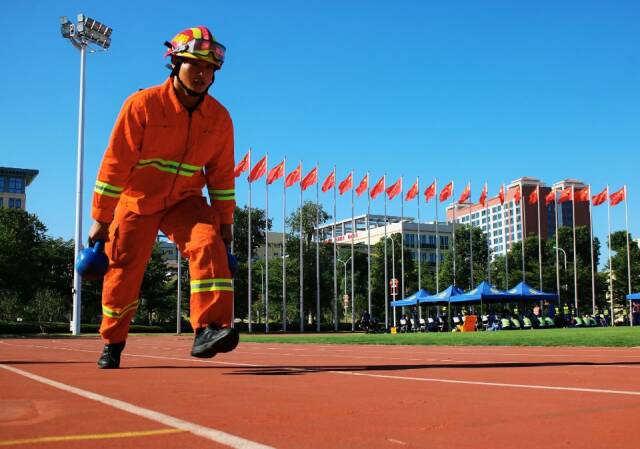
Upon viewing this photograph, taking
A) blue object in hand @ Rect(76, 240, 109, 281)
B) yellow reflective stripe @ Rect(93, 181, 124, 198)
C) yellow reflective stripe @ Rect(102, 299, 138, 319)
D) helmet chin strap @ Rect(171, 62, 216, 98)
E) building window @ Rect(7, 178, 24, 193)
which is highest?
building window @ Rect(7, 178, 24, 193)

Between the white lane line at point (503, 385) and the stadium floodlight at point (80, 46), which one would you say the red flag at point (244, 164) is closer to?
the stadium floodlight at point (80, 46)

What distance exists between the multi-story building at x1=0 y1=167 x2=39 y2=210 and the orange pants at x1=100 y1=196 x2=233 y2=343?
117 metres

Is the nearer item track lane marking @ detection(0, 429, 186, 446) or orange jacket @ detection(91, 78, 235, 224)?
track lane marking @ detection(0, 429, 186, 446)

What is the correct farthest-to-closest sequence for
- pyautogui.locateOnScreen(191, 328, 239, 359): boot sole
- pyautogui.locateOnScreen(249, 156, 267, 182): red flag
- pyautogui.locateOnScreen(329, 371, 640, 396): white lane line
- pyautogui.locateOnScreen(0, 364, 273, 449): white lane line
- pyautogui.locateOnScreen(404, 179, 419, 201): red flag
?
pyautogui.locateOnScreen(404, 179, 419, 201): red flag
pyautogui.locateOnScreen(249, 156, 267, 182): red flag
pyautogui.locateOnScreen(191, 328, 239, 359): boot sole
pyautogui.locateOnScreen(329, 371, 640, 396): white lane line
pyautogui.locateOnScreen(0, 364, 273, 449): white lane line

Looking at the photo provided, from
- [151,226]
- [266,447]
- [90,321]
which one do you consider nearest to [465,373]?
[151,226]

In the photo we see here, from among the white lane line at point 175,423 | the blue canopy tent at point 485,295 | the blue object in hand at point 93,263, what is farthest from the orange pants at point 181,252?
the blue canopy tent at point 485,295

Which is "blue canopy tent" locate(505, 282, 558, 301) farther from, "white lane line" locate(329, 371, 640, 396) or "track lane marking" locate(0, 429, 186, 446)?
"track lane marking" locate(0, 429, 186, 446)

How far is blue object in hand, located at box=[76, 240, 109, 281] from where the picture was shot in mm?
5805

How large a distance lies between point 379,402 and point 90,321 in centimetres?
6599

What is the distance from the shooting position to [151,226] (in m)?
6.27

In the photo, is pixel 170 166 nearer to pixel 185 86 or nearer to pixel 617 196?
pixel 185 86

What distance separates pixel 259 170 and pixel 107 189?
38505mm

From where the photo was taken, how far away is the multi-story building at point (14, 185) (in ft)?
371

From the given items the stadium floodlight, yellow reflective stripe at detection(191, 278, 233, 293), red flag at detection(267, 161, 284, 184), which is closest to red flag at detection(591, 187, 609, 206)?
red flag at detection(267, 161, 284, 184)
